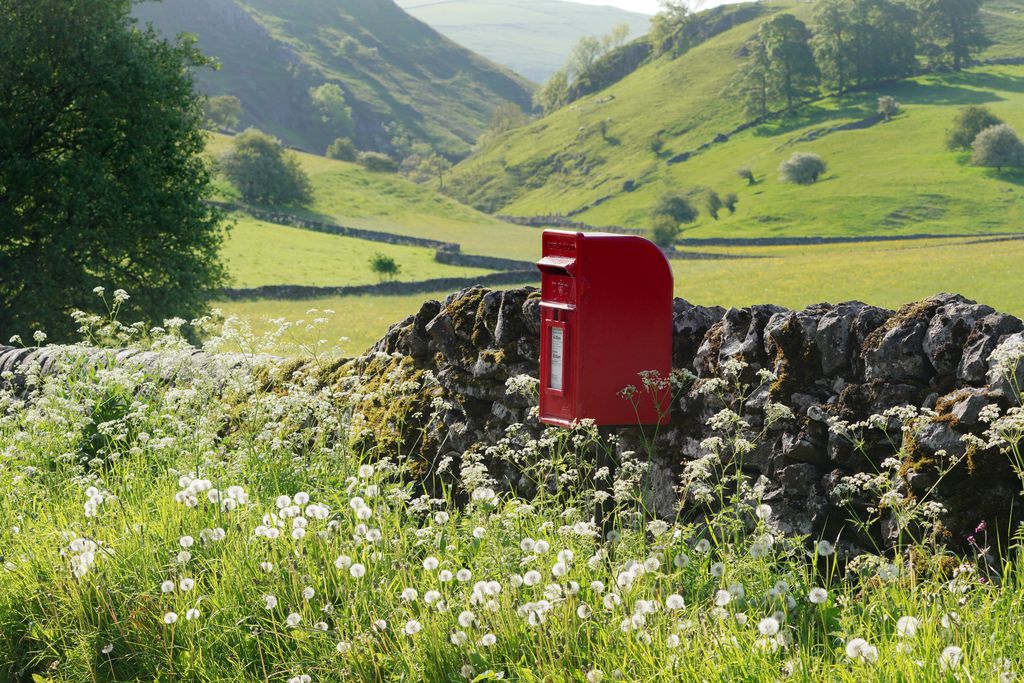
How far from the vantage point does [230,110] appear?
149000 millimetres

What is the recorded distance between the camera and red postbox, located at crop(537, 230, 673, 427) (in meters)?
5.79

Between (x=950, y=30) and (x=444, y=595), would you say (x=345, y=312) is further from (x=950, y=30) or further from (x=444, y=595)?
(x=950, y=30)

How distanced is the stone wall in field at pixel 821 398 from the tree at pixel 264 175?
258 feet

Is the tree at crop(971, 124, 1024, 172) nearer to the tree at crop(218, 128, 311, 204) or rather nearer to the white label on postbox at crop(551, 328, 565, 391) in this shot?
the tree at crop(218, 128, 311, 204)

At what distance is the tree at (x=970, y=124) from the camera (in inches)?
4090

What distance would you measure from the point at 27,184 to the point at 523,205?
451 feet

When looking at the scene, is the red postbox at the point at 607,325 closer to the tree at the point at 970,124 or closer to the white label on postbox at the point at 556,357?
the white label on postbox at the point at 556,357

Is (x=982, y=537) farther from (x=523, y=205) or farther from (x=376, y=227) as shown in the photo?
(x=523, y=205)

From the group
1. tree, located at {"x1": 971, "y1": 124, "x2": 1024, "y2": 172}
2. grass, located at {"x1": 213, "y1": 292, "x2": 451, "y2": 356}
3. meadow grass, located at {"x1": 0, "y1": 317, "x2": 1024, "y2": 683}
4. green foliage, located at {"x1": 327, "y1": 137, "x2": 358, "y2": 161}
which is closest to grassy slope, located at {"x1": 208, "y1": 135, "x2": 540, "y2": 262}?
green foliage, located at {"x1": 327, "y1": 137, "x2": 358, "y2": 161}

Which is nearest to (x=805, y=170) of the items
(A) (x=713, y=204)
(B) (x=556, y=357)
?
(A) (x=713, y=204)

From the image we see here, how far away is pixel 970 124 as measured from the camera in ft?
342

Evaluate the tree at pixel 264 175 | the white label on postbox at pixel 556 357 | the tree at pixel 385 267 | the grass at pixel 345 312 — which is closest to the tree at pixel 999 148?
the tree at pixel 264 175

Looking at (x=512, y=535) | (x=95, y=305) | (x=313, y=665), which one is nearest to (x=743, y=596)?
(x=512, y=535)

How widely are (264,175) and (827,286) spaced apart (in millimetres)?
58715
